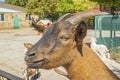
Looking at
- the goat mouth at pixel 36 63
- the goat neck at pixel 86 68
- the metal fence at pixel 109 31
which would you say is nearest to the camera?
the goat mouth at pixel 36 63

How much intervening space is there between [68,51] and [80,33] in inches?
7.3

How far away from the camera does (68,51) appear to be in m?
2.89

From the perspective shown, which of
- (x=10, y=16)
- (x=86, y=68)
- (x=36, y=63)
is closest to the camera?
(x=36, y=63)

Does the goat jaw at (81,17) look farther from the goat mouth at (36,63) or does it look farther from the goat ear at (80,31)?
the goat mouth at (36,63)

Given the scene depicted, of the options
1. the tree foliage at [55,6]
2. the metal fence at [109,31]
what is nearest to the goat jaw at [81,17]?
the metal fence at [109,31]

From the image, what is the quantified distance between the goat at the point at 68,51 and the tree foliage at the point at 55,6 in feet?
107

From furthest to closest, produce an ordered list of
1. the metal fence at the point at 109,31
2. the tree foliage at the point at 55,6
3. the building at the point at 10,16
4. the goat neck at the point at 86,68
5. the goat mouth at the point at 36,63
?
the building at the point at 10,16 < the tree foliage at the point at 55,6 < the metal fence at the point at 109,31 < the goat neck at the point at 86,68 < the goat mouth at the point at 36,63

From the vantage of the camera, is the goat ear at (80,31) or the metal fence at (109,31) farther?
the metal fence at (109,31)

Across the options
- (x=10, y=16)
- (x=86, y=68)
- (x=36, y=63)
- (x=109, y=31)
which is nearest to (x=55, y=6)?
(x=10, y=16)

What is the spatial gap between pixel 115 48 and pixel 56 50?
12887 mm

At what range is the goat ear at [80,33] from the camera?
112 inches

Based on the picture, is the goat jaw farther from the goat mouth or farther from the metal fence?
the metal fence

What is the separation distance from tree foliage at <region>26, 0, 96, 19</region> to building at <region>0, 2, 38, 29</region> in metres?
5.07

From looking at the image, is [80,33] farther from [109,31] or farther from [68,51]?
[109,31]
